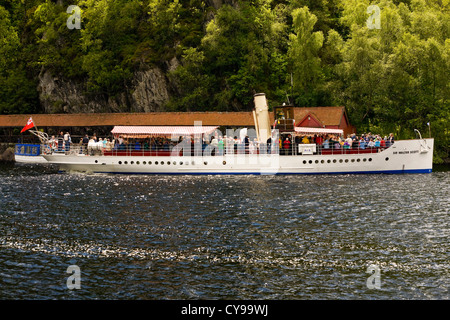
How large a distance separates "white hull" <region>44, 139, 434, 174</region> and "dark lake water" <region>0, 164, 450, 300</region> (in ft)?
39.7

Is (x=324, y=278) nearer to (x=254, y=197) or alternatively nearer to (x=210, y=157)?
(x=254, y=197)

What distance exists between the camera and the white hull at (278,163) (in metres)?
65.7

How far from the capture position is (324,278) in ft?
83.5

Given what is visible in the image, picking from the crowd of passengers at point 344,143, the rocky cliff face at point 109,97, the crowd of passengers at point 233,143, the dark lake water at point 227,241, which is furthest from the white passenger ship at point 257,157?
the rocky cliff face at point 109,97

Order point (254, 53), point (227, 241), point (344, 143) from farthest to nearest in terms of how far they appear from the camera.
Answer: point (254, 53) < point (344, 143) < point (227, 241)

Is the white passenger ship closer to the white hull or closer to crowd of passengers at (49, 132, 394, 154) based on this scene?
the white hull

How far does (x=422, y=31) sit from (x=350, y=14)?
17.6 meters

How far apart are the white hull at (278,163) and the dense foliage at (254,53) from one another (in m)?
13.7

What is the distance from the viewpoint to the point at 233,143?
225ft

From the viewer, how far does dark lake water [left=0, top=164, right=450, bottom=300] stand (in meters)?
24.3

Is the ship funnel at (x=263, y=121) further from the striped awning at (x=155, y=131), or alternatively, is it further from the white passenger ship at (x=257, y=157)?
the striped awning at (x=155, y=131)

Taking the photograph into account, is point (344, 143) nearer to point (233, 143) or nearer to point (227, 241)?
point (233, 143)

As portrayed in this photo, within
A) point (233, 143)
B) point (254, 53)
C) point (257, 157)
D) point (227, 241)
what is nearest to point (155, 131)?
point (233, 143)

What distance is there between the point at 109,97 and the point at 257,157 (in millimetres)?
50665
